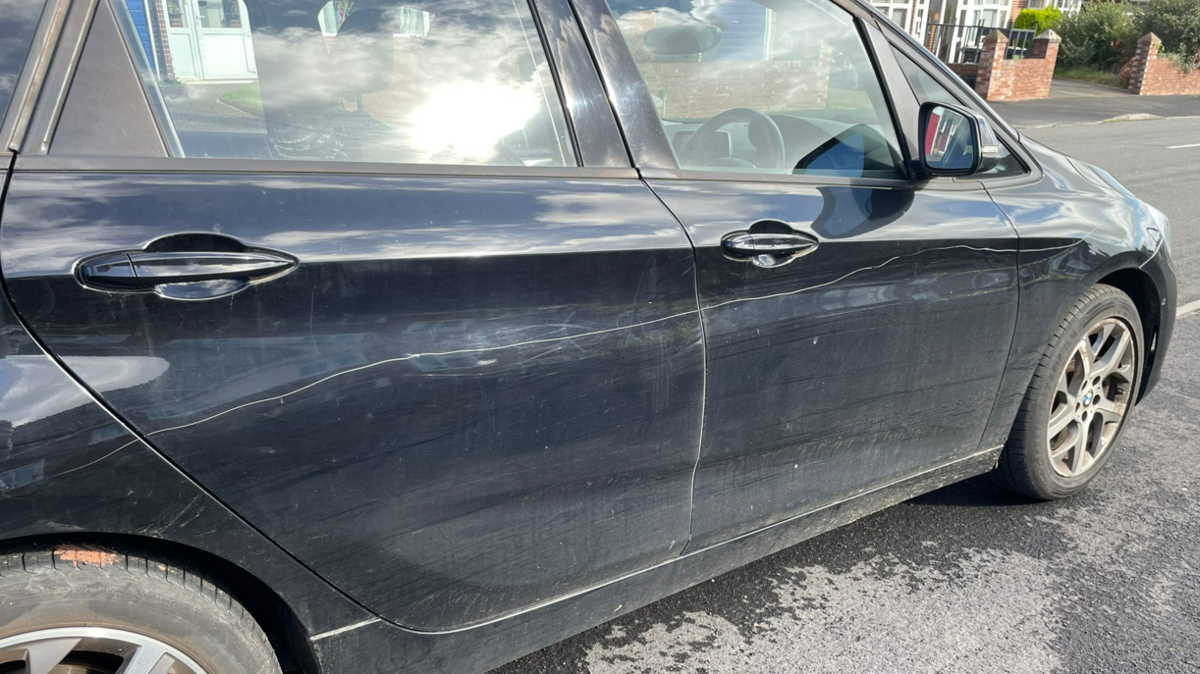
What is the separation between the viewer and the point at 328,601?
173 cm

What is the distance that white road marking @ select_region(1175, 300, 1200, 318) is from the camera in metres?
5.60

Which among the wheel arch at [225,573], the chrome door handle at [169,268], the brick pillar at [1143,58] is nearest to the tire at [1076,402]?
the wheel arch at [225,573]

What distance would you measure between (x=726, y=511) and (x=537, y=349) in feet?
2.39

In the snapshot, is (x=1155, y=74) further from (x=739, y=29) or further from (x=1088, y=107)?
(x=739, y=29)

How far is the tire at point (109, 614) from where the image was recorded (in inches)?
56.3

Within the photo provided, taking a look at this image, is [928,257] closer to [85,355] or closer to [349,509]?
[349,509]

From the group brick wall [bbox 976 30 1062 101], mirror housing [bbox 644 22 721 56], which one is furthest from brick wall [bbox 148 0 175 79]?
brick wall [bbox 976 30 1062 101]

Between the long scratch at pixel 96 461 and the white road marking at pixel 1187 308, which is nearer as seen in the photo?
the long scratch at pixel 96 461

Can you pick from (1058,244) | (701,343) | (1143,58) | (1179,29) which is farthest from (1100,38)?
(701,343)

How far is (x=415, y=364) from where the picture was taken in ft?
5.55

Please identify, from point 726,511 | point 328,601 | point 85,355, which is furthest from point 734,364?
point 85,355

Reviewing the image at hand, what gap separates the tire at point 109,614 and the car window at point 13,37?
709 millimetres

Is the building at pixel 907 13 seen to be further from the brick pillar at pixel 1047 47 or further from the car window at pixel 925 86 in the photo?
the car window at pixel 925 86

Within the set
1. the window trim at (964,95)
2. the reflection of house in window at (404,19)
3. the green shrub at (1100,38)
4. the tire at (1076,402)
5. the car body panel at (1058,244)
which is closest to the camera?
the reflection of house in window at (404,19)
